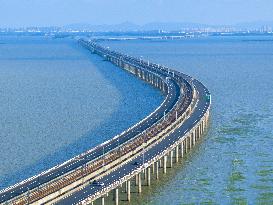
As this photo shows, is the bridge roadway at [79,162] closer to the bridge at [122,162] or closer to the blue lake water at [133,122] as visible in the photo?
the bridge at [122,162]

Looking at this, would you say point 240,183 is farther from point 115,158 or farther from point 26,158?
point 26,158

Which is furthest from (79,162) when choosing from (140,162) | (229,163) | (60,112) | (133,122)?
(60,112)

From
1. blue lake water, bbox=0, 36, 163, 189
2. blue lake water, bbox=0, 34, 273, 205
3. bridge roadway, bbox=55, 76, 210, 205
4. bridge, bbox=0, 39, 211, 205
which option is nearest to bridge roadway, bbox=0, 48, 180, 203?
bridge, bbox=0, 39, 211, 205

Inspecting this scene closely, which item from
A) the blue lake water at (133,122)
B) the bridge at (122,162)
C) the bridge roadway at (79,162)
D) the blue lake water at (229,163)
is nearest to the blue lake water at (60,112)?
the blue lake water at (133,122)

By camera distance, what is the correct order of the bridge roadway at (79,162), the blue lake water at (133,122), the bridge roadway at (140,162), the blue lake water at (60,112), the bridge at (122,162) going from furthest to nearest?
the blue lake water at (60,112), the blue lake water at (133,122), the bridge roadway at (79,162), the bridge at (122,162), the bridge roadway at (140,162)

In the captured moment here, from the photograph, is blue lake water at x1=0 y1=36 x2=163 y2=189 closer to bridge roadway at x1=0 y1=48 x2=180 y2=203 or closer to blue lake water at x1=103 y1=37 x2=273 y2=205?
bridge roadway at x1=0 y1=48 x2=180 y2=203

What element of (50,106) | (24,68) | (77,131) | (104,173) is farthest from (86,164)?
(24,68)

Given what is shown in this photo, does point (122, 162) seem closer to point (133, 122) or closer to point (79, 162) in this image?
point (79, 162)
